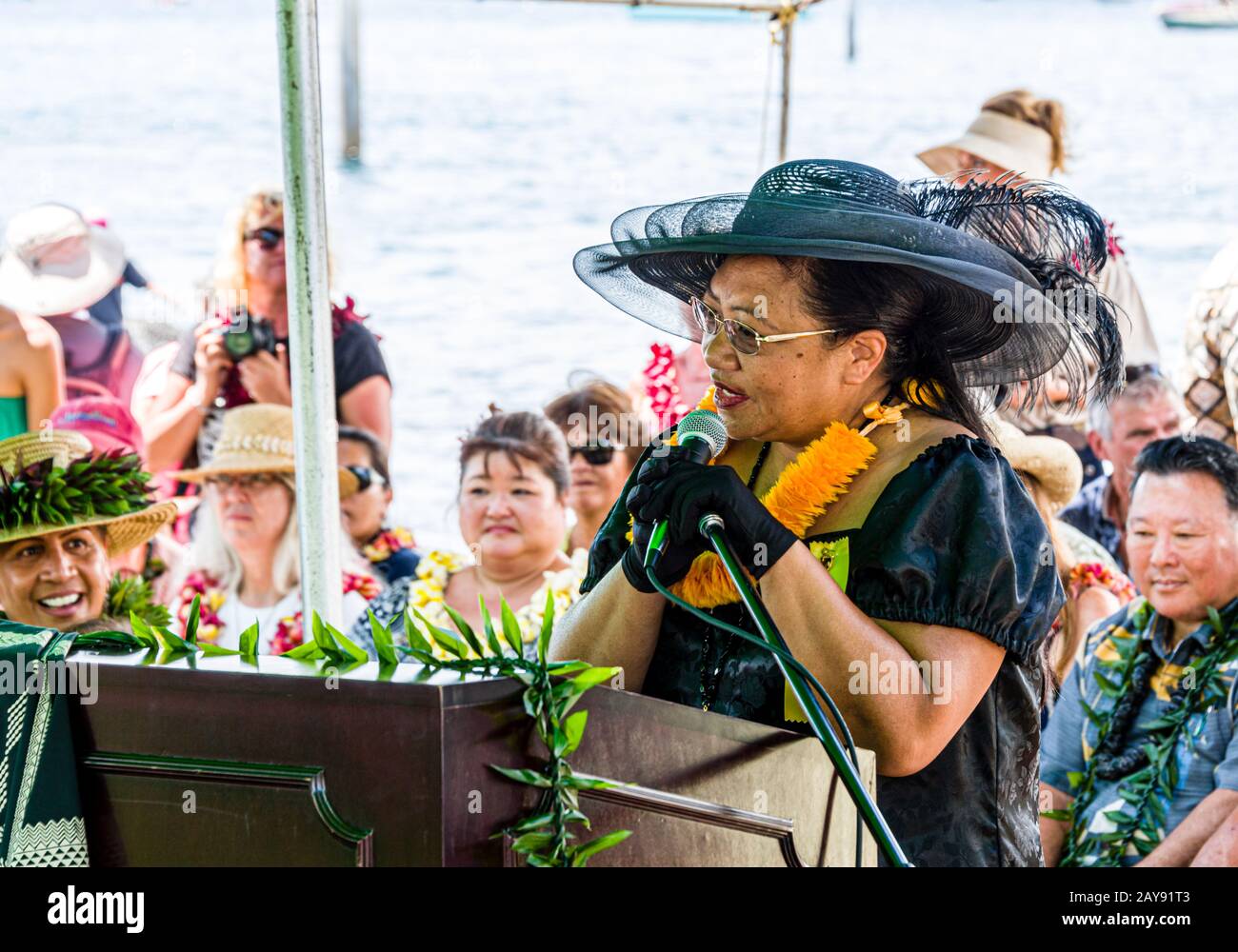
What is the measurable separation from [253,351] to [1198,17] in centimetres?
3199

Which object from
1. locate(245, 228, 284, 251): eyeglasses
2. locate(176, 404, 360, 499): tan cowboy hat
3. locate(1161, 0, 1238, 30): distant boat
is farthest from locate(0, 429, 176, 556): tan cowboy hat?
locate(1161, 0, 1238, 30): distant boat

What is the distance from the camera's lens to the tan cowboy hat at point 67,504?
336 cm

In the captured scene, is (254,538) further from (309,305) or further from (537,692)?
(537,692)

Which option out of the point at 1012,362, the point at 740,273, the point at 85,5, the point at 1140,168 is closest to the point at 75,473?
the point at 740,273

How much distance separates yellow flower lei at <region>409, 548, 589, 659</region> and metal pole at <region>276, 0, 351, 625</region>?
38.5 inches

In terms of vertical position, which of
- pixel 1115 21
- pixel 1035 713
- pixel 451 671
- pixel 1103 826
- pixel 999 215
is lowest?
pixel 1103 826

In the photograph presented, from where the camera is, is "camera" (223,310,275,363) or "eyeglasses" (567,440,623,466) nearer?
"eyeglasses" (567,440,623,466)

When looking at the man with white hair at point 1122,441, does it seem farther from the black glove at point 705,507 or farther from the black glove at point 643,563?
the black glove at point 705,507

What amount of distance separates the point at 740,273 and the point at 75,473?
1879 mm

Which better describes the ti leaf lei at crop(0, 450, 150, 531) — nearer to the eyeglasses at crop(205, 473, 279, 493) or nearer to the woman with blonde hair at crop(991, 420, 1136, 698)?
the eyeglasses at crop(205, 473, 279, 493)

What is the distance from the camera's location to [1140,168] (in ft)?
55.3

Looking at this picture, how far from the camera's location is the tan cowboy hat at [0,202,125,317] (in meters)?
6.09

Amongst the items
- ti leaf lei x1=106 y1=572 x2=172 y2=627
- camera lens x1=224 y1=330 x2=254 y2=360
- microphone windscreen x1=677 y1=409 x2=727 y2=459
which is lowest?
ti leaf lei x1=106 y1=572 x2=172 y2=627
